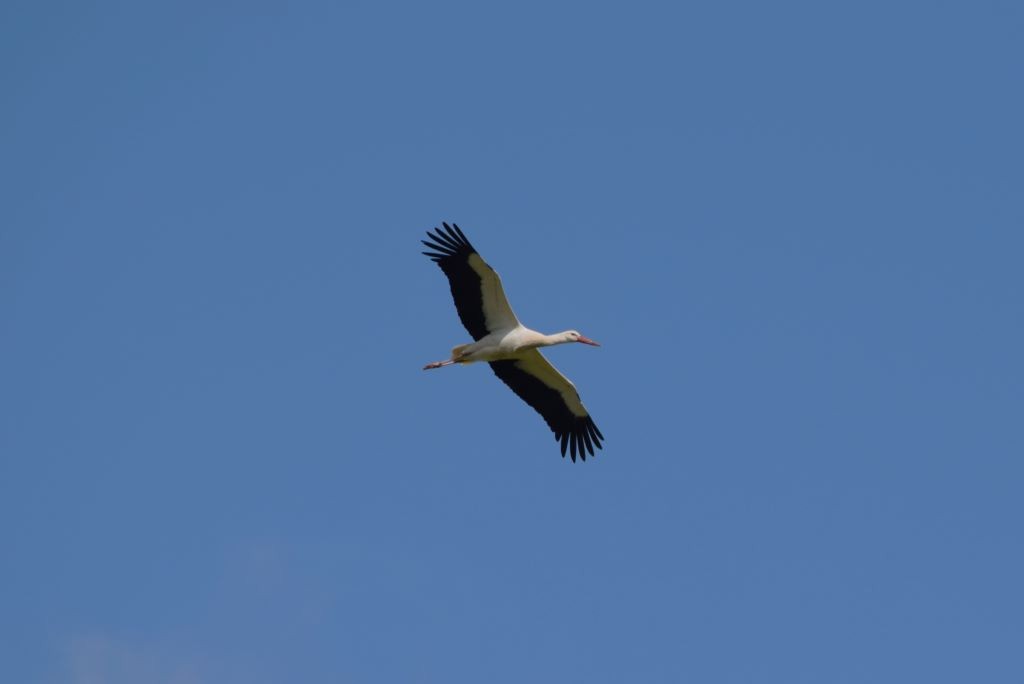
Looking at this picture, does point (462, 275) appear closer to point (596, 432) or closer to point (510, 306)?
point (510, 306)

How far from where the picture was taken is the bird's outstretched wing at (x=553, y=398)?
23625mm

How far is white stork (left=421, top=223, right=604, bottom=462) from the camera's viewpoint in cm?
2236

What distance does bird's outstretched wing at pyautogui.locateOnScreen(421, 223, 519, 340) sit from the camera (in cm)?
2227

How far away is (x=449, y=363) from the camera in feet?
76.4

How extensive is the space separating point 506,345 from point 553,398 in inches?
56.9

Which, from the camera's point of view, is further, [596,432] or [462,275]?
[596,432]

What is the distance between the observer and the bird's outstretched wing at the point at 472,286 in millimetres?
22266

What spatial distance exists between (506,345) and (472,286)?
2.99 ft

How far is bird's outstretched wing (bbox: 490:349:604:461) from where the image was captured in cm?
2362

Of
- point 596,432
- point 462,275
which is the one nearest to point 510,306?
point 462,275

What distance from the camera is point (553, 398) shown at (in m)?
24.0

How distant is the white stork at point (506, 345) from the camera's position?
22359 mm

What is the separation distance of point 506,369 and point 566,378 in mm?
804

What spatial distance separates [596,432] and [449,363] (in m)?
2.32
